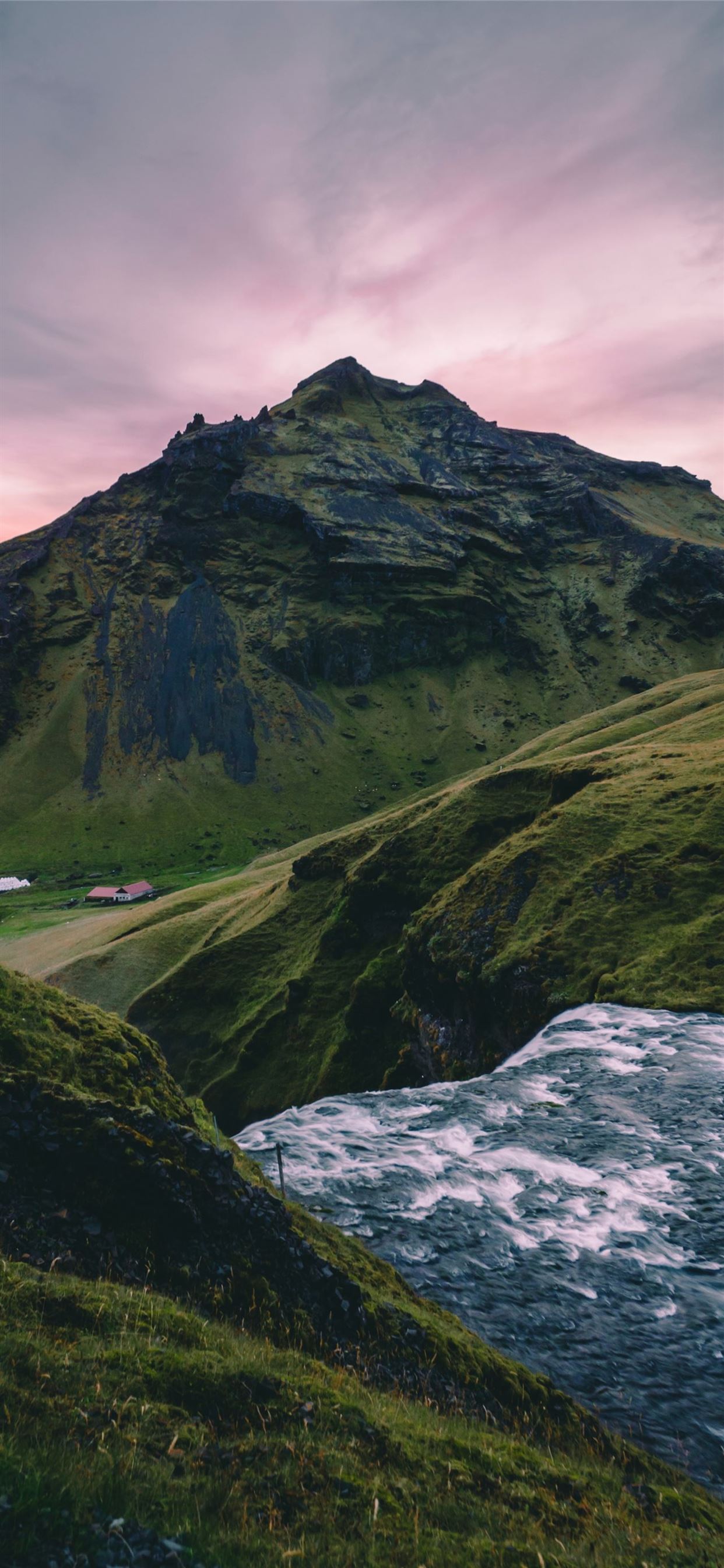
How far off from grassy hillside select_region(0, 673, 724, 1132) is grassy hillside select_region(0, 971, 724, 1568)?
73.6 feet

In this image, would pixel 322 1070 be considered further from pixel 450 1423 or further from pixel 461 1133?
pixel 450 1423

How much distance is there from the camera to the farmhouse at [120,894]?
176875 millimetres

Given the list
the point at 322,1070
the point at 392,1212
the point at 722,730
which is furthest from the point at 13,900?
the point at 392,1212

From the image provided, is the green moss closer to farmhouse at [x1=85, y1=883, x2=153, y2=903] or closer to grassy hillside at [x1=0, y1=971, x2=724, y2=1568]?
grassy hillside at [x1=0, y1=971, x2=724, y2=1568]

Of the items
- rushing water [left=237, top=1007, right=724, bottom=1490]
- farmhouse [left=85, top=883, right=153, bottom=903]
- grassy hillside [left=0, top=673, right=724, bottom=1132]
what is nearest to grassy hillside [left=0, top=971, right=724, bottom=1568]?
rushing water [left=237, top=1007, right=724, bottom=1490]

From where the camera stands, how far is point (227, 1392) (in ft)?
33.6

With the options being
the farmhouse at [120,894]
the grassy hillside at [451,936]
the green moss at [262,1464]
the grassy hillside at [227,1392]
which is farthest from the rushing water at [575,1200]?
the farmhouse at [120,894]

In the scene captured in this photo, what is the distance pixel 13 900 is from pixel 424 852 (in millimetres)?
154099

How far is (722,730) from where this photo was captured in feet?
226

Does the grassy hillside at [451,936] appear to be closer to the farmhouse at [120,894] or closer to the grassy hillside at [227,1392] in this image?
the grassy hillside at [227,1392]

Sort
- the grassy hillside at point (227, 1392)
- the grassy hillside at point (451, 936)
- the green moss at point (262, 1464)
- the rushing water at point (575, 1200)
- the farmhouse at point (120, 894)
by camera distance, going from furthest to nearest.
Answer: the farmhouse at point (120, 894), the grassy hillside at point (451, 936), the rushing water at point (575, 1200), the grassy hillside at point (227, 1392), the green moss at point (262, 1464)

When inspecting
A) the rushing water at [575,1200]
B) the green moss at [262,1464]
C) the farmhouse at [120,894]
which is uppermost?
the green moss at [262,1464]

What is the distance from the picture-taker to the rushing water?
601 inches

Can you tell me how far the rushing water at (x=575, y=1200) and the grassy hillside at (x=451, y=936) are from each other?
7.42m
